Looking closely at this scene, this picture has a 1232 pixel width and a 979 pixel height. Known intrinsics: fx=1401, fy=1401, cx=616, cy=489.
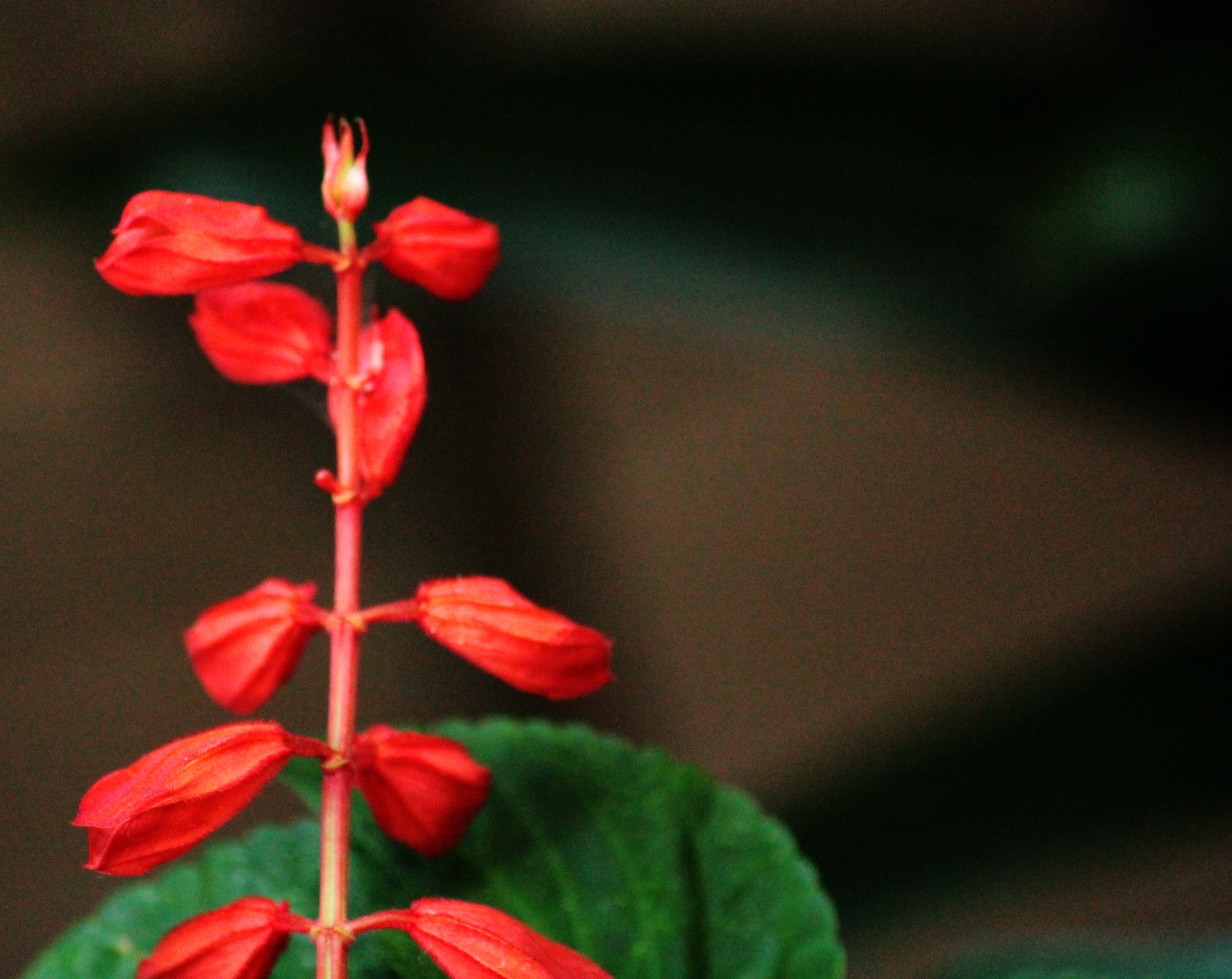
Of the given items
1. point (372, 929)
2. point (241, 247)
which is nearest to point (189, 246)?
point (241, 247)

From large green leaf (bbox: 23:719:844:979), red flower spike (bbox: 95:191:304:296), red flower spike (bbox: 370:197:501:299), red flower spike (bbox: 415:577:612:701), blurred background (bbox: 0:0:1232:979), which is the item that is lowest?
large green leaf (bbox: 23:719:844:979)

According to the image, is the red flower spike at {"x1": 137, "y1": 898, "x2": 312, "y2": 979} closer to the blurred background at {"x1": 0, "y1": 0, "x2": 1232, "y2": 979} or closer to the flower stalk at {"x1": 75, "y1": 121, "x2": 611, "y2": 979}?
the flower stalk at {"x1": 75, "y1": 121, "x2": 611, "y2": 979}

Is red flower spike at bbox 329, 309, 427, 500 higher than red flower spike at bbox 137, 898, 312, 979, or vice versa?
red flower spike at bbox 329, 309, 427, 500

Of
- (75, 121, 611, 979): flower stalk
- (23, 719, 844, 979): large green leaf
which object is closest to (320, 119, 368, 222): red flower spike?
(75, 121, 611, 979): flower stalk

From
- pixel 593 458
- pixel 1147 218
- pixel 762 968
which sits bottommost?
pixel 762 968

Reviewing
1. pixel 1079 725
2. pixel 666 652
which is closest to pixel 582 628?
pixel 1079 725

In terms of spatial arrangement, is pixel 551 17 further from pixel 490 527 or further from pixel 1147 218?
pixel 1147 218

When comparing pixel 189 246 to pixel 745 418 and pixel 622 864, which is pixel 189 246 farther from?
pixel 745 418
